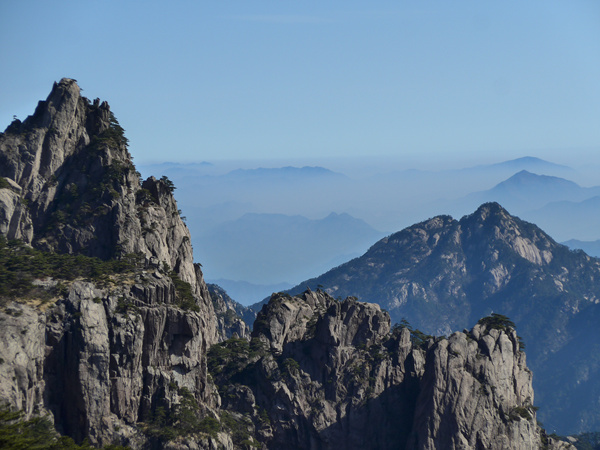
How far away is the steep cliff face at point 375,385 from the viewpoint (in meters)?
147

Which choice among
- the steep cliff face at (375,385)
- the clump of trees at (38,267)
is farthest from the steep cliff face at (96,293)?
the steep cliff face at (375,385)

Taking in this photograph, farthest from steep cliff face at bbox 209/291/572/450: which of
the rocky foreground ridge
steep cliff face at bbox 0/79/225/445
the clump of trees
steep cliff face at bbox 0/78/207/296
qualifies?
the clump of trees

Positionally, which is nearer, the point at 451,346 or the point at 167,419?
the point at 167,419

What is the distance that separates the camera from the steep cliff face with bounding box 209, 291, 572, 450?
147m

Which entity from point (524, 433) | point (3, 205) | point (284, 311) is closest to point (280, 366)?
point (284, 311)

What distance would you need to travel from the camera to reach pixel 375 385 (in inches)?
6240

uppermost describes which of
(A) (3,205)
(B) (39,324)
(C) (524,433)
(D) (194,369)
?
(A) (3,205)

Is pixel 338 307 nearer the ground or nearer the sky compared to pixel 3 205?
nearer the ground

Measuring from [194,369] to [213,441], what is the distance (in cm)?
1270

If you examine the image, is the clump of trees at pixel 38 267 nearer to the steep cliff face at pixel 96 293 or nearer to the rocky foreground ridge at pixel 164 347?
the rocky foreground ridge at pixel 164 347

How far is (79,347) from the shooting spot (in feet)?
396

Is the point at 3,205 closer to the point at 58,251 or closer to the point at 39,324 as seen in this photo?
the point at 58,251

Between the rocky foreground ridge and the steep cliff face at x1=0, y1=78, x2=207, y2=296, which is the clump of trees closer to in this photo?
the rocky foreground ridge

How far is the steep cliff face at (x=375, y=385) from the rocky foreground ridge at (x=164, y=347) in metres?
0.26
